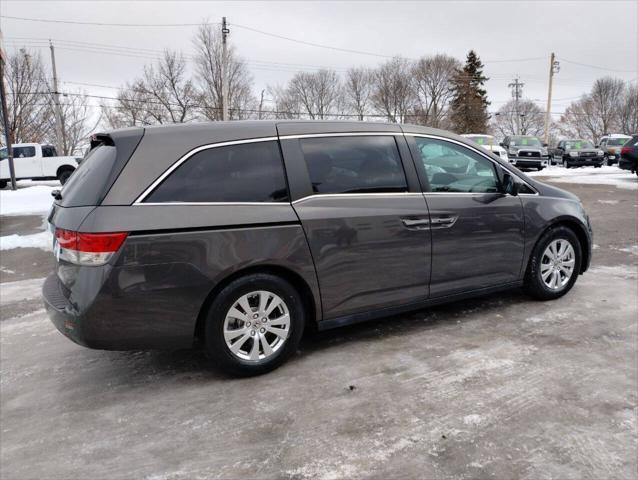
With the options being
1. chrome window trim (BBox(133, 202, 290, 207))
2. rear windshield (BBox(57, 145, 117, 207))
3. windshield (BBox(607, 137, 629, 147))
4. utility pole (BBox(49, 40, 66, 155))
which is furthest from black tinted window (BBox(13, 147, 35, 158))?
windshield (BBox(607, 137, 629, 147))

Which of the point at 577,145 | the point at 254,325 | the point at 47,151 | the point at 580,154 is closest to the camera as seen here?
the point at 254,325

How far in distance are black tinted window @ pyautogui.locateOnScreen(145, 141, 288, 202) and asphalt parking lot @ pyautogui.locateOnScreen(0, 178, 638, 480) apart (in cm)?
125

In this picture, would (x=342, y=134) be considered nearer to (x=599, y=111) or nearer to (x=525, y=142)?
(x=525, y=142)

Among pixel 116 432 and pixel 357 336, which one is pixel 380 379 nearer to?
pixel 357 336

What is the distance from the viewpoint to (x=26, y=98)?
124ft

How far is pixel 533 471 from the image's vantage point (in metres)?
2.29

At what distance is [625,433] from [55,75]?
44.5m

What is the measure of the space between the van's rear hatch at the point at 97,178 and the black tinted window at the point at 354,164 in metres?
1.19

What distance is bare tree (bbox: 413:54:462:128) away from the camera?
5422 centimetres

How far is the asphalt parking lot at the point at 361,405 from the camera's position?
2410 mm

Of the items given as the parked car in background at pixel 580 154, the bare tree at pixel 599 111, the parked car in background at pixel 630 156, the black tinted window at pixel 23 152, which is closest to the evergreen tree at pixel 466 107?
the bare tree at pixel 599 111

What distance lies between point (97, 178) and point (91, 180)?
0.21 feet

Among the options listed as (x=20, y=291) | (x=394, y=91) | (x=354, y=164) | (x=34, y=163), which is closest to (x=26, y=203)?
(x=20, y=291)

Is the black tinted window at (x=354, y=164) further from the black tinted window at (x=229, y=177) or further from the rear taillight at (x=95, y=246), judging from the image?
the rear taillight at (x=95, y=246)
